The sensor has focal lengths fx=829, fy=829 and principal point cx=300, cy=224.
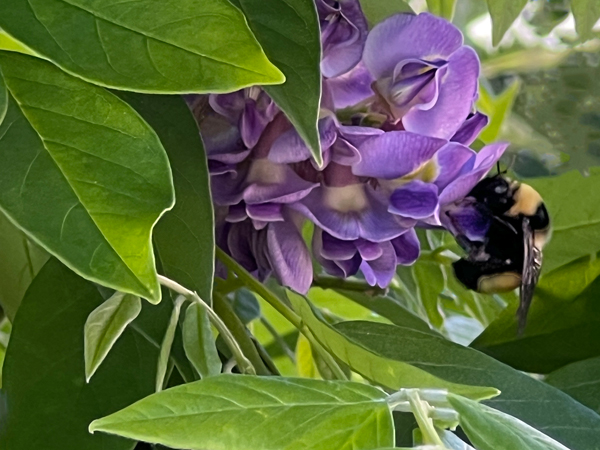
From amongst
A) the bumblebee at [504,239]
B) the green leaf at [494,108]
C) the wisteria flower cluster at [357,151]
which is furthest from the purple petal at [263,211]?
the green leaf at [494,108]

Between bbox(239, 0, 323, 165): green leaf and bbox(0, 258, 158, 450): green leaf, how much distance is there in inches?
3.6

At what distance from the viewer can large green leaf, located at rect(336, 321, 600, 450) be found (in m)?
0.27

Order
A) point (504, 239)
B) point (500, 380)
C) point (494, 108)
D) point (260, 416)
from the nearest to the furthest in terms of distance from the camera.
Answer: point (260, 416), point (500, 380), point (504, 239), point (494, 108)

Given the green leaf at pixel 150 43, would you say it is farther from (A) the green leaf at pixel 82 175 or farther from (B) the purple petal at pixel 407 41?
(B) the purple petal at pixel 407 41

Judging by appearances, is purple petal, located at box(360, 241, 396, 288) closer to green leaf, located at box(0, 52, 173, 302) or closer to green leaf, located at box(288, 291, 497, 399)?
green leaf, located at box(288, 291, 497, 399)

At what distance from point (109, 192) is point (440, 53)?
16cm

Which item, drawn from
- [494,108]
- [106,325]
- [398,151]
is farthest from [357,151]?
[494,108]

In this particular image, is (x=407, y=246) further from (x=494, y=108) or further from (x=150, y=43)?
(x=494, y=108)

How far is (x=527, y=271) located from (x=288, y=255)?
0.37 feet

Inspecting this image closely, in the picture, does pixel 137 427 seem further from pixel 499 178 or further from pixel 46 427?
pixel 499 178

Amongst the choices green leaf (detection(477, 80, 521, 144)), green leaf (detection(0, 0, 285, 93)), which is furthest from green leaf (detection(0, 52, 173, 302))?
green leaf (detection(477, 80, 521, 144))

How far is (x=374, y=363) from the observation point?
0.26 m

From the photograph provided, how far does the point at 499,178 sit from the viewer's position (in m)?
0.41

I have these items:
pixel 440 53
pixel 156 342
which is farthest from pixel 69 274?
pixel 440 53
